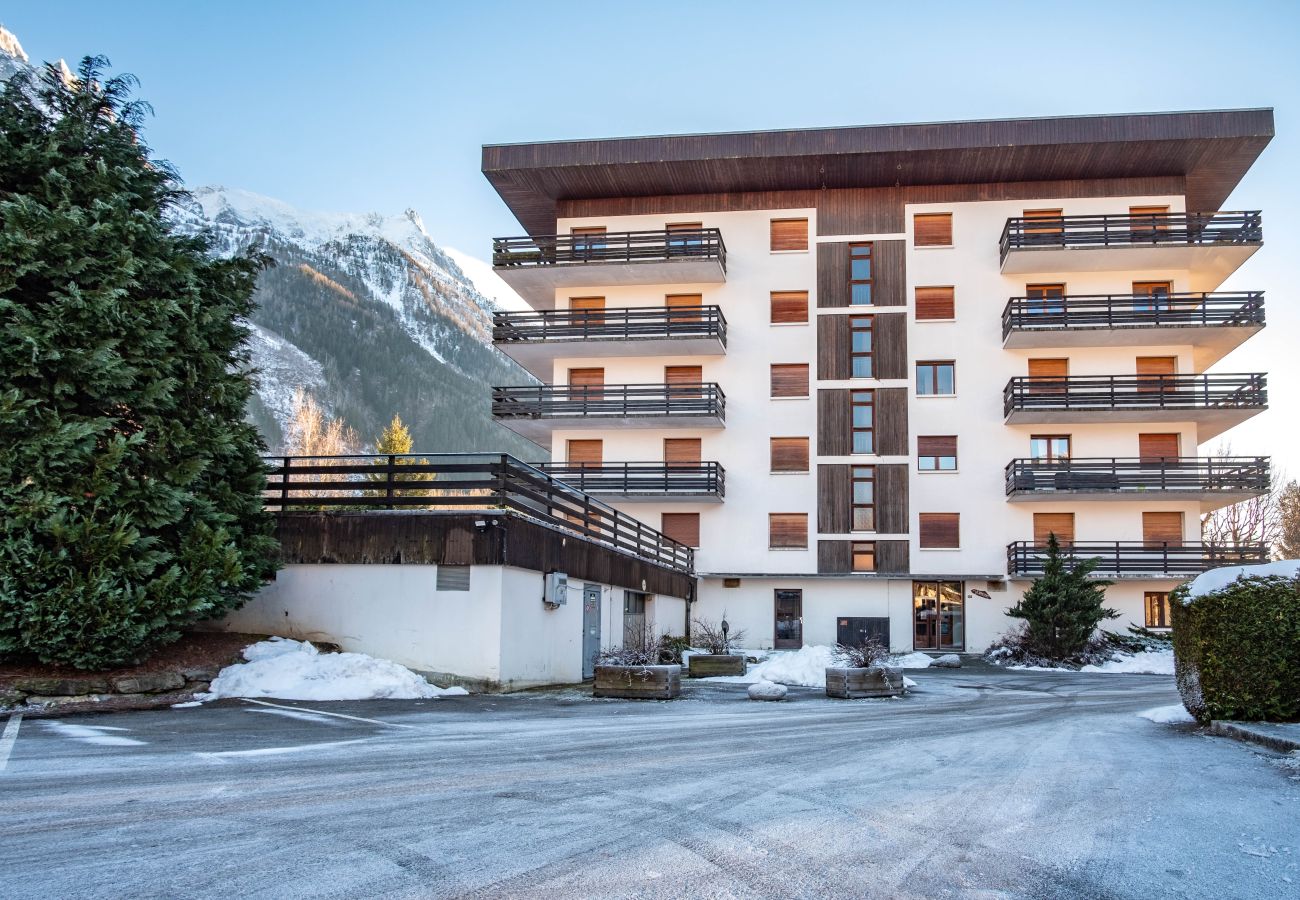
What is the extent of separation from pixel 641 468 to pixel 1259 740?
94.8 feet

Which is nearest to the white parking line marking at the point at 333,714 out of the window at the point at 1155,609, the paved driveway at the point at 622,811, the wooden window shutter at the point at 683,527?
the paved driveway at the point at 622,811

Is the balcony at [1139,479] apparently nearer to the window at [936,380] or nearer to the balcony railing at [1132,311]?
the window at [936,380]

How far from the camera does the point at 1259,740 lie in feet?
34.1

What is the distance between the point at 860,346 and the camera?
39031mm

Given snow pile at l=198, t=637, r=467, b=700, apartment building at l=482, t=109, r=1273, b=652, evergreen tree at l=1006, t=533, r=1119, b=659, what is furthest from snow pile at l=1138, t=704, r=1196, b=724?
apartment building at l=482, t=109, r=1273, b=652

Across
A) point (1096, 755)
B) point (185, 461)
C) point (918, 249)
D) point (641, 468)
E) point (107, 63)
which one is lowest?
point (1096, 755)

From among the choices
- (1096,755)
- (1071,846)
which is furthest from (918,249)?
(1071,846)

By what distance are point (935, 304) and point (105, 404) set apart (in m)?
30.9

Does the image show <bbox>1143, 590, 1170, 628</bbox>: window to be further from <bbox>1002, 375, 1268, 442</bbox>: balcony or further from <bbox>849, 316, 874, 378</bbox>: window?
<bbox>849, 316, 874, 378</bbox>: window

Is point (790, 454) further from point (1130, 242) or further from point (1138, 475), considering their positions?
point (1130, 242)

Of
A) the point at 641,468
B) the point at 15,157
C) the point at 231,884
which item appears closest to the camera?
the point at 231,884

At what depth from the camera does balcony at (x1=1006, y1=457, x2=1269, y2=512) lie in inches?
1417

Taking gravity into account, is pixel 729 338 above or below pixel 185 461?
above

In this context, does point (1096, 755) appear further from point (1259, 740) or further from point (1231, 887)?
point (1231, 887)
